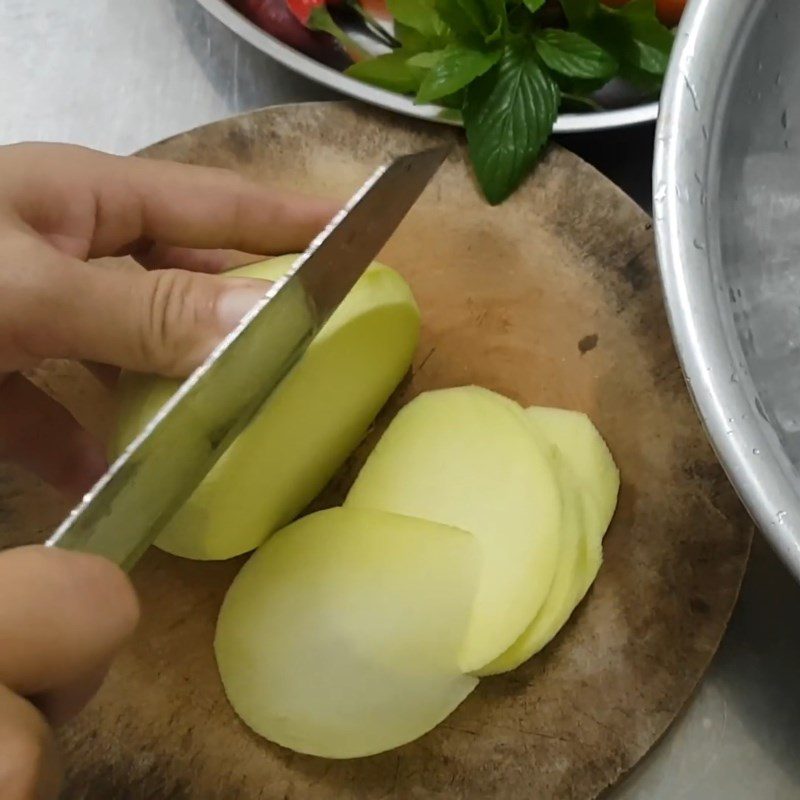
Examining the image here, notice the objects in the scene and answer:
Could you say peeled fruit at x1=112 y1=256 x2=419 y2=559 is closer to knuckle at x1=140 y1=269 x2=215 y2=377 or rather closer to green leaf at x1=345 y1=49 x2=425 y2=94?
knuckle at x1=140 y1=269 x2=215 y2=377

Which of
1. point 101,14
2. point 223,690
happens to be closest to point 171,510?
point 223,690

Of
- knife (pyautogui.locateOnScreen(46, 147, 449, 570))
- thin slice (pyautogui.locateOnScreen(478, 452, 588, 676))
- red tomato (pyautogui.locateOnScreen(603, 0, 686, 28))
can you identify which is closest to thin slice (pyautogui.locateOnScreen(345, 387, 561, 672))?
thin slice (pyautogui.locateOnScreen(478, 452, 588, 676))

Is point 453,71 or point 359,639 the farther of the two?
point 453,71

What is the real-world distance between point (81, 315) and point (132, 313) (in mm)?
37

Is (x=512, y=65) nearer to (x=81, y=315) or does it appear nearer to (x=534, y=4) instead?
(x=534, y=4)

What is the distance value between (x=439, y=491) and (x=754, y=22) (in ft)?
1.49

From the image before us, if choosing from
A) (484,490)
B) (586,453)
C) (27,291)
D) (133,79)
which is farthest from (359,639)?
(133,79)

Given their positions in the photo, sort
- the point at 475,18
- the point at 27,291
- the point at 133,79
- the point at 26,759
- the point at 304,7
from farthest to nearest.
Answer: the point at 133,79
the point at 304,7
the point at 475,18
the point at 27,291
the point at 26,759

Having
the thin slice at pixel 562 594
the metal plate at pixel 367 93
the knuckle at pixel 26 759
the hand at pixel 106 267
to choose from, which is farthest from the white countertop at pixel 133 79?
the knuckle at pixel 26 759

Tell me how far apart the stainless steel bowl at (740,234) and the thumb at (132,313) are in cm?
33

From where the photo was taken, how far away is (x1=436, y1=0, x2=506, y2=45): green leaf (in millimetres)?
891

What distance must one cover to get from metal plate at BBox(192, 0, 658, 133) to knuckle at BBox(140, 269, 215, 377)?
352 mm

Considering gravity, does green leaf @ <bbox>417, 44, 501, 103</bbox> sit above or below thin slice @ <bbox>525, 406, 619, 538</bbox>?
above

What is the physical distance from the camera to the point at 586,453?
85 centimetres
